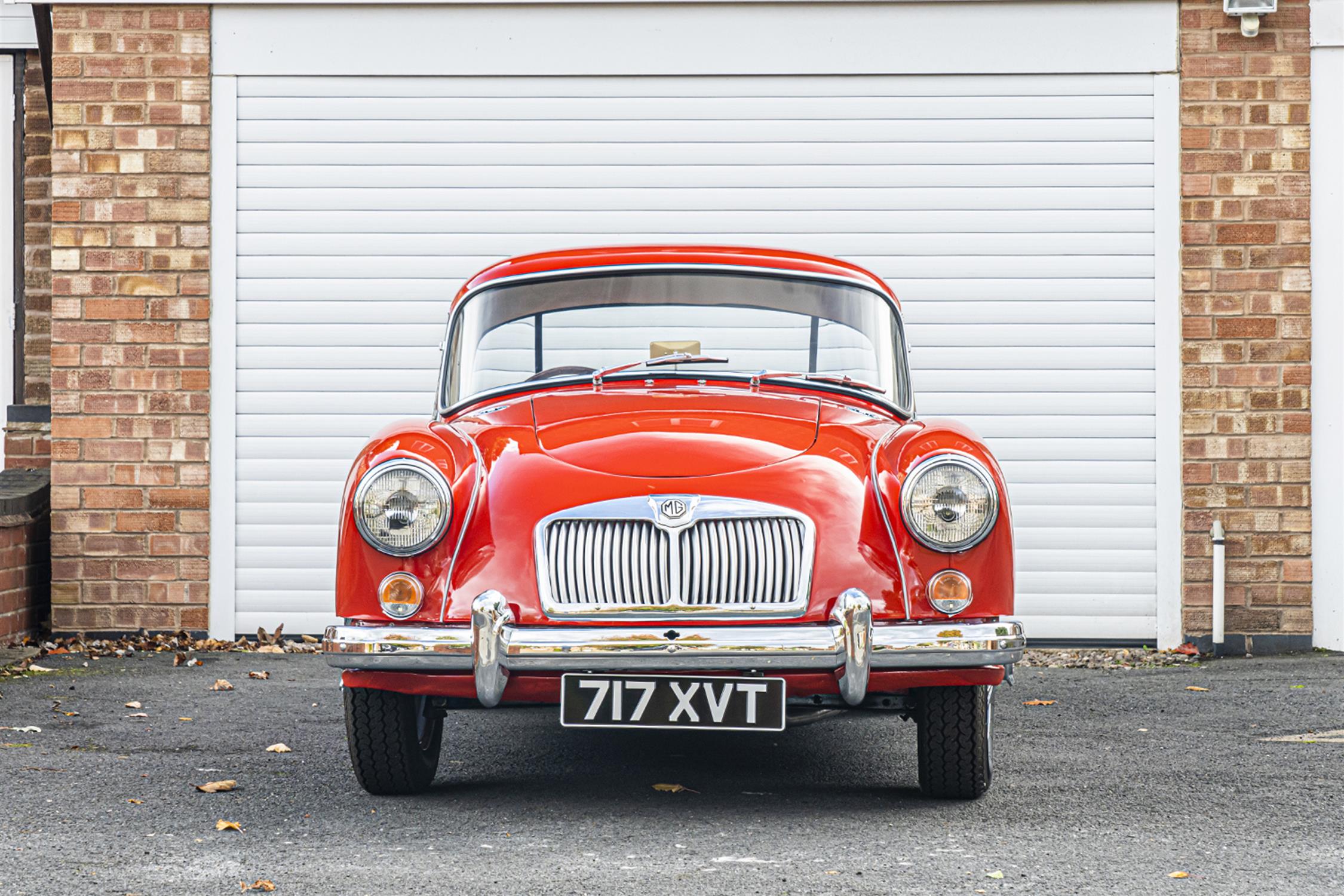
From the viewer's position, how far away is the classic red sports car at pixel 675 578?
351 cm

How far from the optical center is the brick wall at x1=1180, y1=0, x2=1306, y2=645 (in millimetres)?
7625

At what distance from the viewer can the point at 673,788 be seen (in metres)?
4.19

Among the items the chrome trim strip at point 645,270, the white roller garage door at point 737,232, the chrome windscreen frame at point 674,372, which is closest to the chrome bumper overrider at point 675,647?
the chrome windscreen frame at point 674,372

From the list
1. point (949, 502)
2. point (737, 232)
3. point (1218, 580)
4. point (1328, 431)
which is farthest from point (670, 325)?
point (1328, 431)

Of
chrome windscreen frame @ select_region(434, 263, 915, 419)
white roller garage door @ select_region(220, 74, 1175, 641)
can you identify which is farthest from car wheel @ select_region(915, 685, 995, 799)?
white roller garage door @ select_region(220, 74, 1175, 641)

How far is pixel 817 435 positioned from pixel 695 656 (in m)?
0.82

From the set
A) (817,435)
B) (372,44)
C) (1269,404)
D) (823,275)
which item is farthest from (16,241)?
(1269,404)

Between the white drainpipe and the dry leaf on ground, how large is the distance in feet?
14.5

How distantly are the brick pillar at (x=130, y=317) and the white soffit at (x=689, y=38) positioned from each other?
0.48 m

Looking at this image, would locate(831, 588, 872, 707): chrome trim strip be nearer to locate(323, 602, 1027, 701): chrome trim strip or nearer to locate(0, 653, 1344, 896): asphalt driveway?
locate(323, 602, 1027, 701): chrome trim strip

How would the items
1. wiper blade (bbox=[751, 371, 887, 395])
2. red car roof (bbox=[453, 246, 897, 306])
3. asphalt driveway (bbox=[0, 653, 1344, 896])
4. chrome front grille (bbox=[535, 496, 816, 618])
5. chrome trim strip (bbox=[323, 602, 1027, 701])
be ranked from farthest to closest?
1. red car roof (bbox=[453, 246, 897, 306])
2. wiper blade (bbox=[751, 371, 887, 395])
3. chrome front grille (bbox=[535, 496, 816, 618])
4. chrome trim strip (bbox=[323, 602, 1027, 701])
5. asphalt driveway (bbox=[0, 653, 1344, 896])

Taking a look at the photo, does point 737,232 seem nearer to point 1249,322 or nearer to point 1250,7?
point 1249,322

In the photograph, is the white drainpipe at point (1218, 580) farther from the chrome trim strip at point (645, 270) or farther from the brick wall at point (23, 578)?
the brick wall at point (23, 578)

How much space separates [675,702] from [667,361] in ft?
4.75
